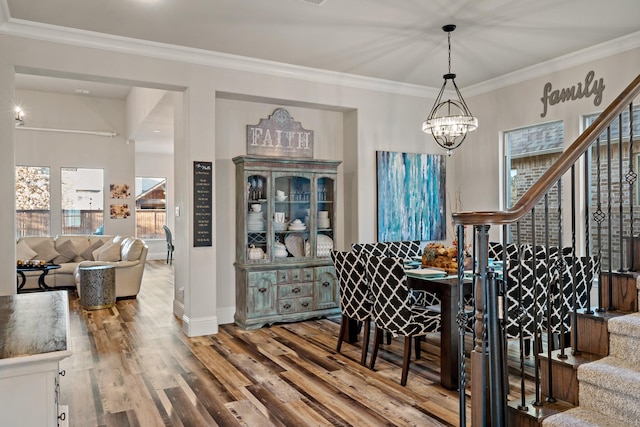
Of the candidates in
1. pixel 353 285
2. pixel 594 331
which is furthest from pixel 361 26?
pixel 594 331

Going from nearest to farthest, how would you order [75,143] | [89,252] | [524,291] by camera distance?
[524,291]
[89,252]
[75,143]

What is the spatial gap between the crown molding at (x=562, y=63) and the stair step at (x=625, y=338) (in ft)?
11.0

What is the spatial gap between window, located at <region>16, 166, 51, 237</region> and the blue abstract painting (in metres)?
7.57

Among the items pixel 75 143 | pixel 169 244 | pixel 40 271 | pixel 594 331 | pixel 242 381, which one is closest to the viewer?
pixel 594 331

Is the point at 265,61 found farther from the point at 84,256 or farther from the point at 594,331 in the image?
the point at 84,256

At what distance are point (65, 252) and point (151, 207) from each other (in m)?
4.59

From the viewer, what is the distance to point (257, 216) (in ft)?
16.5

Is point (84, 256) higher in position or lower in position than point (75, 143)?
lower

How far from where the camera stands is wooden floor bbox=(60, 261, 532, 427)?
278cm

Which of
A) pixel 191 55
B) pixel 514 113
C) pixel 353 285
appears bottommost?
pixel 353 285

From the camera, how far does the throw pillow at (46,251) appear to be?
7.77m

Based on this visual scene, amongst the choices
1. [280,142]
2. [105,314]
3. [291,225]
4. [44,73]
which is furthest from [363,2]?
[105,314]

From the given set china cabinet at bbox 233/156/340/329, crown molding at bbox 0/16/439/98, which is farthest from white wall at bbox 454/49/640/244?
china cabinet at bbox 233/156/340/329

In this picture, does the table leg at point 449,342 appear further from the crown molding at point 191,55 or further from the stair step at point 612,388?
the crown molding at point 191,55
